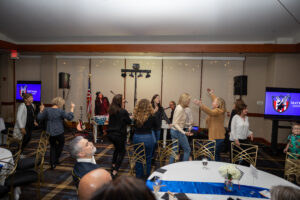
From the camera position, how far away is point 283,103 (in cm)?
550

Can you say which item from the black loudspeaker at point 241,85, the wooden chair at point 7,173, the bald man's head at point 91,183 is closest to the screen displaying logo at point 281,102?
the black loudspeaker at point 241,85

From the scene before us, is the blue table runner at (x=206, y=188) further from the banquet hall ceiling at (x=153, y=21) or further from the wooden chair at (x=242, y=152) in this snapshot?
the banquet hall ceiling at (x=153, y=21)

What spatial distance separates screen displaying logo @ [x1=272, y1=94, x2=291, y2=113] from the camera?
550 cm

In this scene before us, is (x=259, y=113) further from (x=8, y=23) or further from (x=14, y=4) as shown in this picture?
(x=8, y=23)

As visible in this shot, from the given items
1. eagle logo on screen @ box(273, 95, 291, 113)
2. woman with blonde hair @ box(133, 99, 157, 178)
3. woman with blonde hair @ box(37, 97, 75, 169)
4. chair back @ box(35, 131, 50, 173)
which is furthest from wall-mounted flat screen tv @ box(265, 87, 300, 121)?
chair back @ box(35, 131, 50, 173)

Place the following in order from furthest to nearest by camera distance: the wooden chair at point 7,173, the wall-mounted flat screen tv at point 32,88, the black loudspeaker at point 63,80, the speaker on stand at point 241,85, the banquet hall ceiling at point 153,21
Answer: the wall-mounted flat screen tv at point 32,88 < the black loudspeaker at point 63,80 < the speaker on stand at point 241,85 < the banquet hall ceiling at point 153,21 < the wooden chair at point 7,173

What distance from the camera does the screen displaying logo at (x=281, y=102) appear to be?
18.0 feet

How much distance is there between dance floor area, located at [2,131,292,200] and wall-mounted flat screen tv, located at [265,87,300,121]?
1169 millimetres

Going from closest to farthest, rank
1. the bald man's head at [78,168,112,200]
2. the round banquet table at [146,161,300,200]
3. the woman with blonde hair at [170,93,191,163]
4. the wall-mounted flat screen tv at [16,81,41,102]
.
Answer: the bald man's head at [78,168,112,200] < the round banquet table at [146,161,300,200] < the woman with blonde hair at [170,93,191,163] < the wall-mounted flat screen tv at [16,81,41,102]

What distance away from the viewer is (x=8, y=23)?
20.1 ft

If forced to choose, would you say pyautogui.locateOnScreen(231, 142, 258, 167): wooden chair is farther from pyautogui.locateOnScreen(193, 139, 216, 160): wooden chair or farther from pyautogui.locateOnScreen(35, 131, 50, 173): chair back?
pyautogui.locateOnScreen(35, 131, 50, 173): chair back

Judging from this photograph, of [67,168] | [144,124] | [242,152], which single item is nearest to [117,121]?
[144,124]

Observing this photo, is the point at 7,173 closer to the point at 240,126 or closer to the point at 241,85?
the point at 240,126

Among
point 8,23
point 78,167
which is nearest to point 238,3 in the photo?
point 78,167
